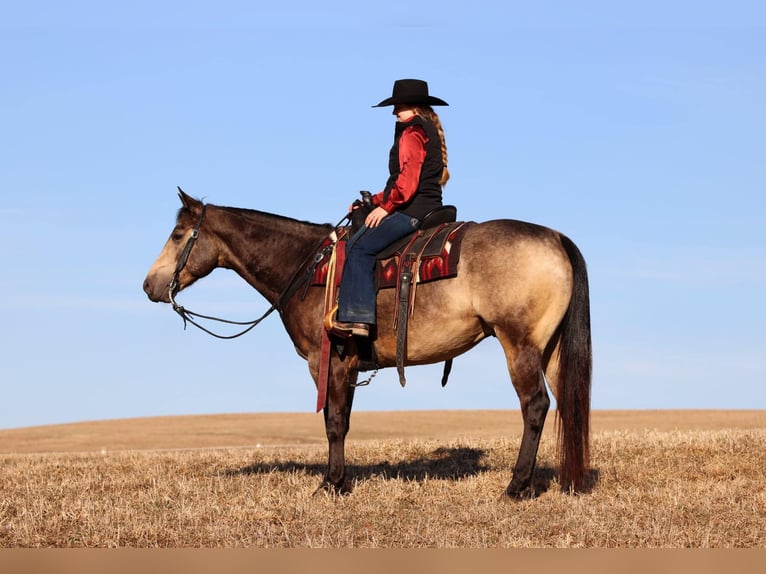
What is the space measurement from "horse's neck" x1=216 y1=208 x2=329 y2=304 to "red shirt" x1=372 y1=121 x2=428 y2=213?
1.51 metres

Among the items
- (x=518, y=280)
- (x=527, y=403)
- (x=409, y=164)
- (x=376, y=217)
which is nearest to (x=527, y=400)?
(x=527, y=403)

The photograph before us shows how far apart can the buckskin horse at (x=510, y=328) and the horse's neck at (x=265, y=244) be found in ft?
0.60

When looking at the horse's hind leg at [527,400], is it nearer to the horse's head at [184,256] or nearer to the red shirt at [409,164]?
the red shirt at [409,164]

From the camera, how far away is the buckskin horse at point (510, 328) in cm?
1087

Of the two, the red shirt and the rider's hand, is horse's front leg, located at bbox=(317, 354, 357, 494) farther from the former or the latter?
the red shirt

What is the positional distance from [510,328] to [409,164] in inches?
81.5

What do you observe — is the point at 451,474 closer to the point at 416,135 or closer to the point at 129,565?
the point at 416,135

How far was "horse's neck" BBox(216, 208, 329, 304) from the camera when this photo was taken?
12.4m

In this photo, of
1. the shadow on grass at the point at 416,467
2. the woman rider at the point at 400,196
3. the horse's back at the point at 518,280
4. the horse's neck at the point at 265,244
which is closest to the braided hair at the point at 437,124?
the woman rider at the point at 400,196

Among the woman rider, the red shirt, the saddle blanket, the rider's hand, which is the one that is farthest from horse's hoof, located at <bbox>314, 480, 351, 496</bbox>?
the red shirt

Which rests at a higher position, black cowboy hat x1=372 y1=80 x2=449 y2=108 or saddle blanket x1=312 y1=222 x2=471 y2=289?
black cowboy hat x1=372 y1=80 x2=449 y2=108

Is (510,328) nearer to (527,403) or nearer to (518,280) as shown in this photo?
(518,280)

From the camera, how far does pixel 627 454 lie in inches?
567

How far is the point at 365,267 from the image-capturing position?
37.0 ft
